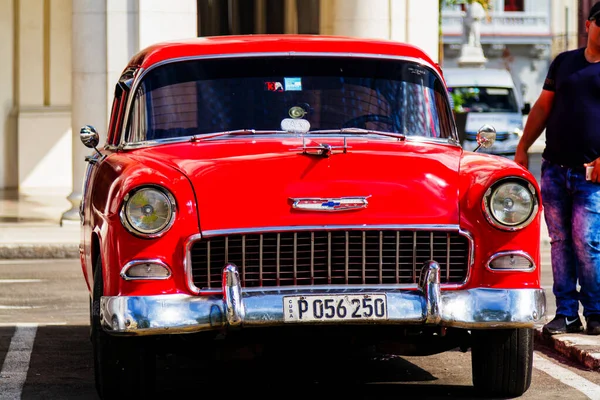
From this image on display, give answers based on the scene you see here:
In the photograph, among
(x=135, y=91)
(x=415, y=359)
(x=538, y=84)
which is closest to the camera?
(x=135, y=91)

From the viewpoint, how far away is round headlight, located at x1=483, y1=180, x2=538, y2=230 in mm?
6457

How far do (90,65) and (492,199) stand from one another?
10.8 meters

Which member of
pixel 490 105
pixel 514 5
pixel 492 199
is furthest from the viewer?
pixel 514 5

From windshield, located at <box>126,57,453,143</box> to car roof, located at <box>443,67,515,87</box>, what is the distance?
2076cm

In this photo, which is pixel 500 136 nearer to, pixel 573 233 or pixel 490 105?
pixel 490 105

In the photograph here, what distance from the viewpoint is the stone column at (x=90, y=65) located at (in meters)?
16.7

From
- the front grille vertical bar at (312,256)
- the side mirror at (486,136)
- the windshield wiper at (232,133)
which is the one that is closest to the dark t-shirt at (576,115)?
the side mirror at (486,136)

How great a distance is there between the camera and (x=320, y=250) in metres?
6.37

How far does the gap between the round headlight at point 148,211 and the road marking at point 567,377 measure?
2194 mm

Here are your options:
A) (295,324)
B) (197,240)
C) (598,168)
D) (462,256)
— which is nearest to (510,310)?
(462,256)

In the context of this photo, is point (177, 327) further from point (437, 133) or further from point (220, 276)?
point (437, 133)

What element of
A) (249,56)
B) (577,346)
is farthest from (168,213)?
(577,346)

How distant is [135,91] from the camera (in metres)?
7.63

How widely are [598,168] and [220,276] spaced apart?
8.79ft
